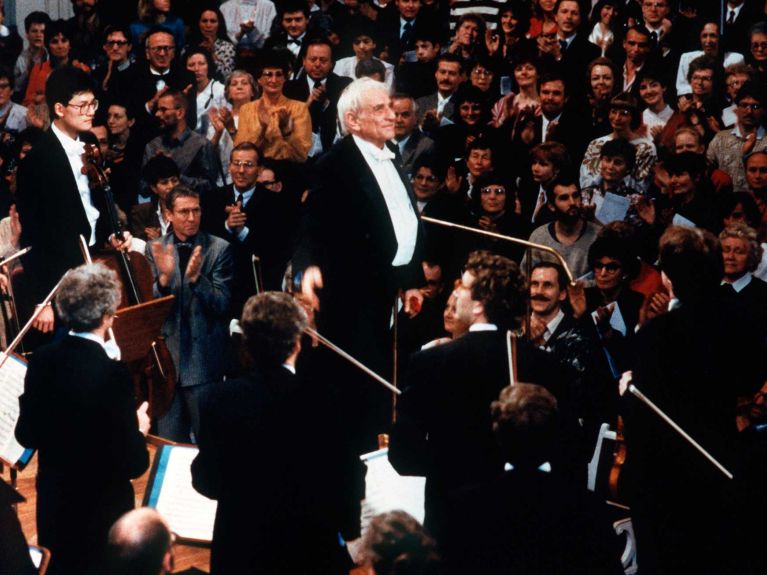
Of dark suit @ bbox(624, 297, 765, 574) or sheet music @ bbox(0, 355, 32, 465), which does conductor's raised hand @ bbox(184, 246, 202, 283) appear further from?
dark suit @ bbox(624, 297, 765, 574)

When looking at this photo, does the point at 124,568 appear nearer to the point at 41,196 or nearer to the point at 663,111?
Result: the point at 41,196

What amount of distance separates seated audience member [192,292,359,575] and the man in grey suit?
2.25m

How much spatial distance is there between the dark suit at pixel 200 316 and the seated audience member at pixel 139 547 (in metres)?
2.68

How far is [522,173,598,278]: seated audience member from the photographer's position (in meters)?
5.20

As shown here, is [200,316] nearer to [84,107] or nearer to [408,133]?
[84,107]

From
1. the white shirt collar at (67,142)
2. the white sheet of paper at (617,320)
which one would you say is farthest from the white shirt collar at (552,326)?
the white shirt collar at (67,142)

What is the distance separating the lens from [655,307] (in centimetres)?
421

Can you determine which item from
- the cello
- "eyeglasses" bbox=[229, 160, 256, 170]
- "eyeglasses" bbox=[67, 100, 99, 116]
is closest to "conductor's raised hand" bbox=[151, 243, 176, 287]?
the cello

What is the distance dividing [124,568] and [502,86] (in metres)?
5.12

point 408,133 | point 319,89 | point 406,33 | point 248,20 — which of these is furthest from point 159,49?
point 408,133

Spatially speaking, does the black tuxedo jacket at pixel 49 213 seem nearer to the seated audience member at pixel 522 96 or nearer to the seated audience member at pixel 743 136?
the seated audience member at pixel 522 96

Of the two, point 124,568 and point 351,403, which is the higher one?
point 124,568

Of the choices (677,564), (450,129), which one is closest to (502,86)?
(450,129)

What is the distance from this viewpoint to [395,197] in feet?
14.0
